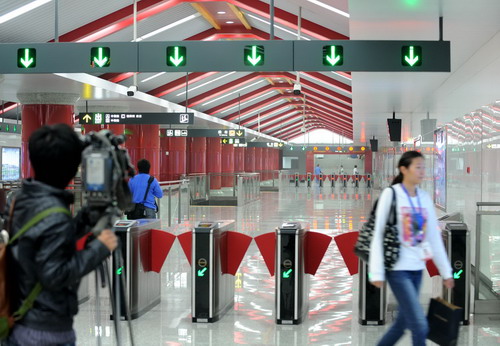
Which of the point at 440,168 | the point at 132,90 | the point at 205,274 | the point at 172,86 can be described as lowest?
the point at 205,274

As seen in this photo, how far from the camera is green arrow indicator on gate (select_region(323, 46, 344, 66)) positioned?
8.01 m

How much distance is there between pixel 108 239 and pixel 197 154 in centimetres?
3466

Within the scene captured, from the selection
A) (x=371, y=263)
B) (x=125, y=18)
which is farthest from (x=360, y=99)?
(x=371, y=263)

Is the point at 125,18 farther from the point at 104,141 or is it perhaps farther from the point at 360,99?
the point at 104,141

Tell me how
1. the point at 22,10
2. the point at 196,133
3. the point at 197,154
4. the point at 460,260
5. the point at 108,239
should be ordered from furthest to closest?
the point at 197,154
the point at 196,133
the point at 22,10
the point at 460,260
the point at 108,239

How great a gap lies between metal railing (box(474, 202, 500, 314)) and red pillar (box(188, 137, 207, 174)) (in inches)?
1196

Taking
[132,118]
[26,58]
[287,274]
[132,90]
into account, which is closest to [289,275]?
[287,274]

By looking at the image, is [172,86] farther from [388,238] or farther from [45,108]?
[388,238]

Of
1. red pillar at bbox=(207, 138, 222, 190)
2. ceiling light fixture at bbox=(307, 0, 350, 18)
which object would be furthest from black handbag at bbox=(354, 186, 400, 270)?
red pillar at bbox=(207, 138, 222, 190)

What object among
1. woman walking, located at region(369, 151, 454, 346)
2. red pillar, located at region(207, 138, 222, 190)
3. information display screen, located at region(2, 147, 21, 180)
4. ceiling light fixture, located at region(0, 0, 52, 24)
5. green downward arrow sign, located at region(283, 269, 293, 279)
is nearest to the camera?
woman walking, located at region(369, 151, 454, 346)

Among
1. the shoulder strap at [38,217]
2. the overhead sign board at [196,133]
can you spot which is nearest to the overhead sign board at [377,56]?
the shoulder strap at [38,217]

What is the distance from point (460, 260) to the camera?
5992 mm

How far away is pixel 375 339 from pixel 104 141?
3.73 metres

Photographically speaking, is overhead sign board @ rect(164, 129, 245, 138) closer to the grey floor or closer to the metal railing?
the grey floor
